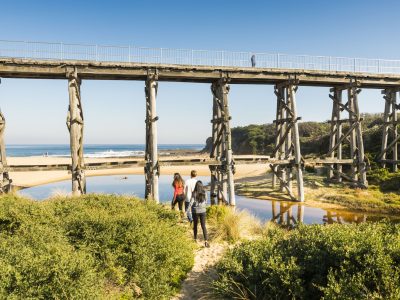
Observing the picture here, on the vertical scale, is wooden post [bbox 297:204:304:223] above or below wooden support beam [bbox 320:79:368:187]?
below

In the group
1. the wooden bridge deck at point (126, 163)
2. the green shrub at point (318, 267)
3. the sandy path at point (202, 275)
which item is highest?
the wooden bridge deck at point (126, 163)

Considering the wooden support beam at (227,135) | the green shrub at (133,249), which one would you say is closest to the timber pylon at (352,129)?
the wooden support beam at (227,135)

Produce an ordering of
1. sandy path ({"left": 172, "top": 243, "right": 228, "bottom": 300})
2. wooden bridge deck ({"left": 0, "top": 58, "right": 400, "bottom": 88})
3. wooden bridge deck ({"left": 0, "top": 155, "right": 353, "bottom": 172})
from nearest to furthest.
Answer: sandy path ({"left": 172, "top": 243, "right": 228, "bottom": 300}) → wooden bridge deck ({"left": 0, "top": 58, "right": 400, "bottom": 88}) → wooden bridge deck ({"left": 0, "top": 155, "right": 353, "bottom": 172})

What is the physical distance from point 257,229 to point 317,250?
5007mm

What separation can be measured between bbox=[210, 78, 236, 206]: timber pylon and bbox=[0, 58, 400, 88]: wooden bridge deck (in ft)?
2.64

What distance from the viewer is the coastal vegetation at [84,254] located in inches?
166

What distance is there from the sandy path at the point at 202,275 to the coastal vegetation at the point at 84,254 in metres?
0.21

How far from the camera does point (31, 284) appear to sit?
415 centimetres

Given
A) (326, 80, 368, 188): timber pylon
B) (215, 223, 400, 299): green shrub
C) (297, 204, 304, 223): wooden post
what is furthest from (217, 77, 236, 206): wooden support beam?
(215, 223, 400, 299): green shrub

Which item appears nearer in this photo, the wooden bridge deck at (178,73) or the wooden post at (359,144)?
the wooden bridge deck at (178,73)

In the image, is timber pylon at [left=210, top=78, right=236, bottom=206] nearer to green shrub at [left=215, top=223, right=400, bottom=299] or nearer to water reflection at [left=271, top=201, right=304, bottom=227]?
water reflection at [left=271, top=201, right=304, bottom=227]

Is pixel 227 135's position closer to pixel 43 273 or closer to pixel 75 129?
pixel 75 129

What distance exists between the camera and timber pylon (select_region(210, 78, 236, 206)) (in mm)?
15891

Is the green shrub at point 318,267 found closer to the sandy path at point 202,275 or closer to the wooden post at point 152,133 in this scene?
the sandy path at point 202,275
